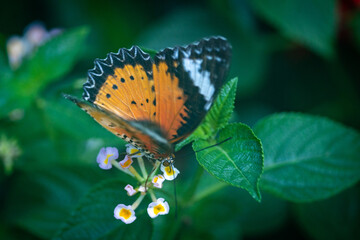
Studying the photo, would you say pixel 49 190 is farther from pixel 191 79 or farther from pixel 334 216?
pixel 334 216

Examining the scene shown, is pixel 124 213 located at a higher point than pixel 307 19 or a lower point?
lower

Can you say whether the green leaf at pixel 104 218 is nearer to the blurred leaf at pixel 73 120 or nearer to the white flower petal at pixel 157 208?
the white flower petal at pixel 157 208

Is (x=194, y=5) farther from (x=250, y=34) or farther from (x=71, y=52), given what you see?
(x=71, y=52)

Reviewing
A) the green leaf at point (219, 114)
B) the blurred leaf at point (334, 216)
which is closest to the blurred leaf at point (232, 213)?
the blurred leaf at point (334, 216)

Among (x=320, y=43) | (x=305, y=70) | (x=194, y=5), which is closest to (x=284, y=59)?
(x=305, y=70)

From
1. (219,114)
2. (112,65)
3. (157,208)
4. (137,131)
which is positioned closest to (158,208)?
(157,208)

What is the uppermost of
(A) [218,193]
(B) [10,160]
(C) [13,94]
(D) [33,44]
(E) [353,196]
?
(D) [33,44]

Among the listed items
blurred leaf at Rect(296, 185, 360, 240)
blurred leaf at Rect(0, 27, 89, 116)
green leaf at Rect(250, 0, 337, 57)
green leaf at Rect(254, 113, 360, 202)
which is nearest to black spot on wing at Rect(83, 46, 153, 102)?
green leaf at Rect(254, 113, 360, 202)
